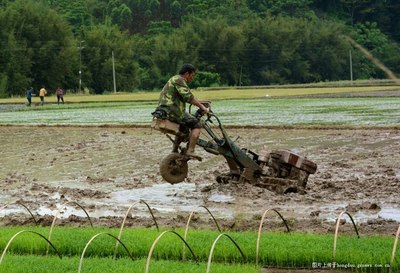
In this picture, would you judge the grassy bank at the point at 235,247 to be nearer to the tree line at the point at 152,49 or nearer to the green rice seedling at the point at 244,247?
the green rice seedling at the point at 244,247

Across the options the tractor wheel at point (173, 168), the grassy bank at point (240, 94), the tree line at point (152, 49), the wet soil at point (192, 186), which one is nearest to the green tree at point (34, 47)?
the tree line at point (152, 49)

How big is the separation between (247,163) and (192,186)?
1785 mm

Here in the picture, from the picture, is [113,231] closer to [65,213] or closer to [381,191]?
[65,213]

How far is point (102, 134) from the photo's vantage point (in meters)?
27.6

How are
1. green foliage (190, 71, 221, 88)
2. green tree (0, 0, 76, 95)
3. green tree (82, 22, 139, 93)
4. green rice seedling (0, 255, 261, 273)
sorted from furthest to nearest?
green foliage (190, 71, 221, 88) < green tree (82, 22, 139, 93) < green tree (0, 0, 76, 95) < green rice seedling (0, 255, 261, 273)

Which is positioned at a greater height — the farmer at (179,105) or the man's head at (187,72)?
the man's head at (187,72)

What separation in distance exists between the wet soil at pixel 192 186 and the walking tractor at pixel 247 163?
→ 198 mm

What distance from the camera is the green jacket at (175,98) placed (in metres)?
12.8

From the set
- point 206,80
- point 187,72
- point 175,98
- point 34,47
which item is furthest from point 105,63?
point 175,98

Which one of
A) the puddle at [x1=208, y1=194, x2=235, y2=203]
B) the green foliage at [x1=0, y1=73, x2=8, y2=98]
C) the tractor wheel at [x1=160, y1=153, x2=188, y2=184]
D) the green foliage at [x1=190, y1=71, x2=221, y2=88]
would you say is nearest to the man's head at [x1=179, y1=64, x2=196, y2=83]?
the tractor wheel at [x1=160, y1=153, x2=188, y2=184]

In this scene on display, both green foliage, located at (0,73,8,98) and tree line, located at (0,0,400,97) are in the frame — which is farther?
tree line, located at (0,0,400,97)

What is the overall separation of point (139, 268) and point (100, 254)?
3.91ft

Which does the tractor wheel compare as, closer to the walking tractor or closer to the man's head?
the walking tractor

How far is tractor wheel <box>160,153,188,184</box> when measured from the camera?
1317 centimetres
